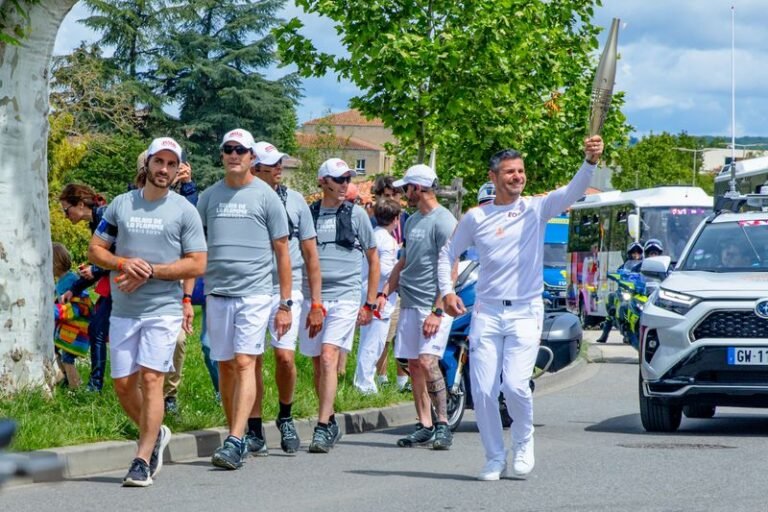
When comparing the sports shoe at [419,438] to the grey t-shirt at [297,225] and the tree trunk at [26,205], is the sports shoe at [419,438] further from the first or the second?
the tree trunk at [26,205]

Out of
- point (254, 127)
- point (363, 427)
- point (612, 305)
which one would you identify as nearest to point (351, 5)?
point (612, 305)

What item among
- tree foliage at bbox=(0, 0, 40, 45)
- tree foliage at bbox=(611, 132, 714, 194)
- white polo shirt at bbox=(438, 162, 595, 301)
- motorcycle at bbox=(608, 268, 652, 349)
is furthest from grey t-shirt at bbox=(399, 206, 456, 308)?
tree foliage at bbox=(611, 132, 714, 194)

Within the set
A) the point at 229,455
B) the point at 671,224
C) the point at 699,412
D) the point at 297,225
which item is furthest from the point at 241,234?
the point at 671,224

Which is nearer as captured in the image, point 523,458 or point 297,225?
point 523,458

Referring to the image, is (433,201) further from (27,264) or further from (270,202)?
(27,264)

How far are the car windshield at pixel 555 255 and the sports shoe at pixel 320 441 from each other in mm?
33623

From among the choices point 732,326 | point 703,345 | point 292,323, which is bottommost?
point 703,345

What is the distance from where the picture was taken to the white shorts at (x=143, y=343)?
7.85 metres

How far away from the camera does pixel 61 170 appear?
53.1 metres

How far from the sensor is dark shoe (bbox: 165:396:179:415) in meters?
9.94

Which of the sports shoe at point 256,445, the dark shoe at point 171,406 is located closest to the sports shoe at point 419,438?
the sports shoe at point 256,445

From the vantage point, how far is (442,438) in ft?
32.3

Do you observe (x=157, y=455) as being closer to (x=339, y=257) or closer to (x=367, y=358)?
(x=339, y=257)

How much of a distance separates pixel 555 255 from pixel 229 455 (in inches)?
1445
